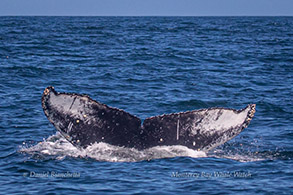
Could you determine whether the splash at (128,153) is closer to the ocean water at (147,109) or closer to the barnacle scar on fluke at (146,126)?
the ocean water at (147,109)

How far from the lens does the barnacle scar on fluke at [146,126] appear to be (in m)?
7.75

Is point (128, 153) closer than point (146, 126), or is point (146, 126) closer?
point (146, 126)

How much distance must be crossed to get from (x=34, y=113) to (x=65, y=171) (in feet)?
18.5

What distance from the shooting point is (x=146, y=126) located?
7.92 m

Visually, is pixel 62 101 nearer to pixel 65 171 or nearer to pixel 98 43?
pixel 65 171

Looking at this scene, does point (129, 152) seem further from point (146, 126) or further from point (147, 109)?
point (147, 109)

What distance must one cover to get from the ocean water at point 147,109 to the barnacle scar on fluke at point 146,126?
0.25 metres

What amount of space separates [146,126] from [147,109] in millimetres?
6470

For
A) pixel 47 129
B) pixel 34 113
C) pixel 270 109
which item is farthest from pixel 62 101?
pixel 270 109

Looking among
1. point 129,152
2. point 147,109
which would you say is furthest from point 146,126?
point 147,109

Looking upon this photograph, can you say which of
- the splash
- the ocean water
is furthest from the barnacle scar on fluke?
the ocean water

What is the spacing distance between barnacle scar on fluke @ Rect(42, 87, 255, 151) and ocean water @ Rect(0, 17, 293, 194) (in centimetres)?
25

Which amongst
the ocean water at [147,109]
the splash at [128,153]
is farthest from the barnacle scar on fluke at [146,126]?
the ocean water at [147,109]

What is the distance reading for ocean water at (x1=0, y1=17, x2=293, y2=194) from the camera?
26.8 ft
